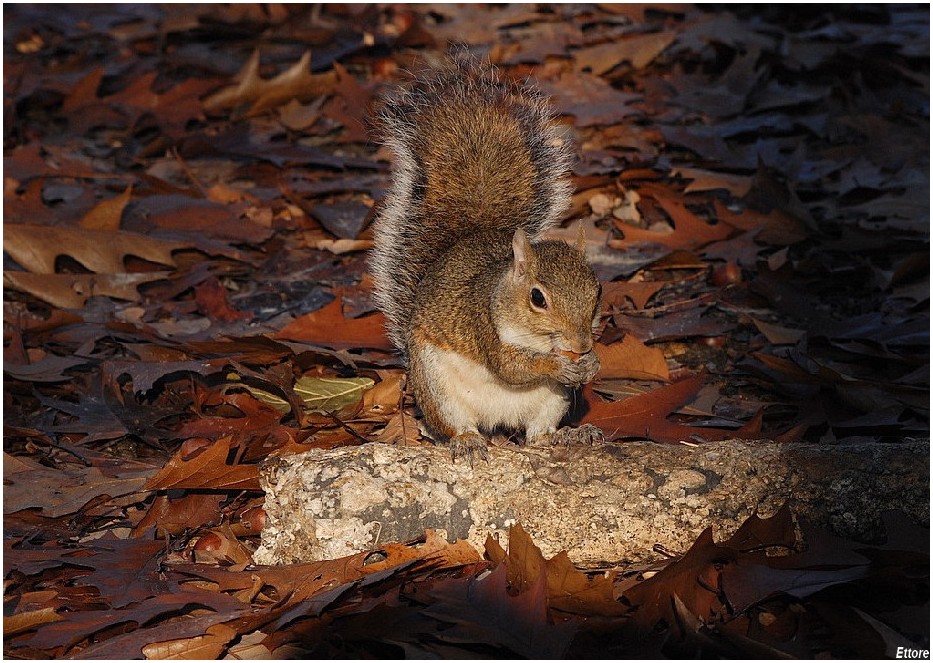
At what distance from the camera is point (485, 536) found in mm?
2717

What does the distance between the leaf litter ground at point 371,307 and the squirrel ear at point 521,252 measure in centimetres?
60

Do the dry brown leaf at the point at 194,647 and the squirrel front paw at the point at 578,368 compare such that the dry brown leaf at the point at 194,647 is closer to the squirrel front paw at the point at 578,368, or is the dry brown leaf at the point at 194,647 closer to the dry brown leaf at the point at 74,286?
the squirrel front paw at the point at 578,368

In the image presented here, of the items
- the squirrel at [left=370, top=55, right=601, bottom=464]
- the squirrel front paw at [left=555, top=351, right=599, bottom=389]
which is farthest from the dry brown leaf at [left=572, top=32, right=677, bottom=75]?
the squirrel front paw at [left=555, top=351, right=599, bottom=389]

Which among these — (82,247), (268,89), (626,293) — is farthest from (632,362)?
(268,89)

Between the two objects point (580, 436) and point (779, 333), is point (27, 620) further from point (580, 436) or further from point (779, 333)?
point (779, 333)

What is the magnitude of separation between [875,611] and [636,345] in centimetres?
134

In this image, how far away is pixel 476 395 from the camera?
3180mm

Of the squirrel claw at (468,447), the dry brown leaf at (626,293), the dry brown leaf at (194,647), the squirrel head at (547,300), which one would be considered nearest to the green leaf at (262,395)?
the squirrel claw at (468,447)

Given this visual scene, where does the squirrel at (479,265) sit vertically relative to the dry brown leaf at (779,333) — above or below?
above

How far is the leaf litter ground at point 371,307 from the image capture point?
8.25ft

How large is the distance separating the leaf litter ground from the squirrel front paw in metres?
0.34

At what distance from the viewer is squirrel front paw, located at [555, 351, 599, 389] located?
2945 mm

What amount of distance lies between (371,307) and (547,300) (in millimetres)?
1252

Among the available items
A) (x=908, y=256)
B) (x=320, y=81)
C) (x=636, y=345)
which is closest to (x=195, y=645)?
(x=636, y=345)
